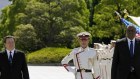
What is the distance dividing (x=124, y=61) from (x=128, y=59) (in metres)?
0.07

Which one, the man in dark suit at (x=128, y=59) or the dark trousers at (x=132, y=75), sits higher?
the man in dark suit at (x=128, y=59)

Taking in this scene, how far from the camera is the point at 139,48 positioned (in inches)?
265

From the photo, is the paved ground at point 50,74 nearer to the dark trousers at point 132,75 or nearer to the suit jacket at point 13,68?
the suit jacket at point 13,68

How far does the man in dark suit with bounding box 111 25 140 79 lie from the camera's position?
671 cm

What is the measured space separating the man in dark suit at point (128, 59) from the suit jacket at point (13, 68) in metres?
1.38

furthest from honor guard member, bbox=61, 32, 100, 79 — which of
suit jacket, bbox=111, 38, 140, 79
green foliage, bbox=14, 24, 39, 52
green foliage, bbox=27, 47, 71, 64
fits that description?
green foliage, bbox=14, 24, 39, 52

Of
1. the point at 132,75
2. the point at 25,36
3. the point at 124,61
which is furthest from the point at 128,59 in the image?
the point at 25,36

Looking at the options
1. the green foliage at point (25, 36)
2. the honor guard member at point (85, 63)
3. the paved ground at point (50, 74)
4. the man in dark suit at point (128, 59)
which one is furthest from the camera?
the green foliage at point (25, 36)

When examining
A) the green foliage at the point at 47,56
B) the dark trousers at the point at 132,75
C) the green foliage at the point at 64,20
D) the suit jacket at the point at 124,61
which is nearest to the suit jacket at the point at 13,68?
the suit jacket at the point at 124,61

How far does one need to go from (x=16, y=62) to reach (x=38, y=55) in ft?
87.5

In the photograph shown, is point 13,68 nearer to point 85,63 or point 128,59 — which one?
point 85,63

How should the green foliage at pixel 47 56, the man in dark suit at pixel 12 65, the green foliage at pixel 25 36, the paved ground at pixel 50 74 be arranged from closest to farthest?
1. the man in dark suit at pixel 12 65
2. the paved ground at pixel 50 74
3. the green foliage at pixel 47 56
4. the green foliage at pixel 25 36

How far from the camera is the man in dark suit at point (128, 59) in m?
6.71

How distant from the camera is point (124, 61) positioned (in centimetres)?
676
